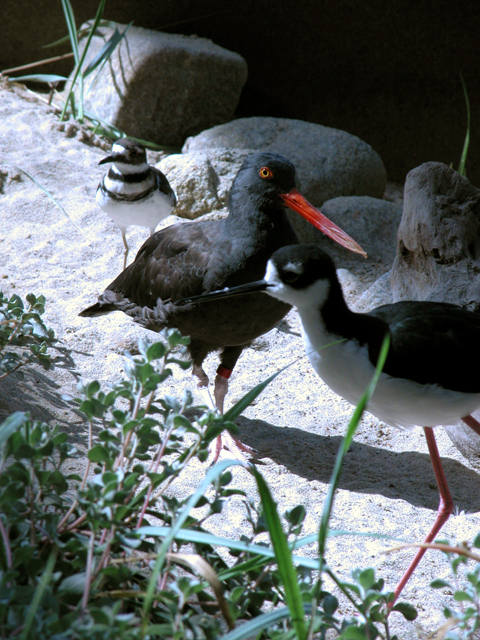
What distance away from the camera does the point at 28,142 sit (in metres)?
5.35

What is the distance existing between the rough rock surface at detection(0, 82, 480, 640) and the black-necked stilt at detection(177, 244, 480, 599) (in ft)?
1.12

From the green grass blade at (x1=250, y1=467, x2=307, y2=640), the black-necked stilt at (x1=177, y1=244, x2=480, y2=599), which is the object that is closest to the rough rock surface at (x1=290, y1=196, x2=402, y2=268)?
the black-necked stilt at (x1=177, y1=244, x2=480, y2=599)

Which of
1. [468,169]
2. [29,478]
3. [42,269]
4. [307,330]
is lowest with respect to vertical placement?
[468,169]

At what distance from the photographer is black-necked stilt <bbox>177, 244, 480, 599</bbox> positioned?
200 centimetres

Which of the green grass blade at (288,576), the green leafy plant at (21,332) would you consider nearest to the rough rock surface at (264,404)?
the green leafy plant at (21,332)

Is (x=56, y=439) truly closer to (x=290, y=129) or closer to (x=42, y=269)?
(x=42, y=269)

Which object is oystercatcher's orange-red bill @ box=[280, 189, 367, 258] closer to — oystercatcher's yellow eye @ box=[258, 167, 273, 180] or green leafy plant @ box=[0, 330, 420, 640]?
oystercatcher's yellow eye @ box=[258, 167, 273, 180]

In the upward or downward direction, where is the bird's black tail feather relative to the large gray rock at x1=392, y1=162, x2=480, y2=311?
downward

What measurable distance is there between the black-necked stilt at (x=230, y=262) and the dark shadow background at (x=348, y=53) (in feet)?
14.1

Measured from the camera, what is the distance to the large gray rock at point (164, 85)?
19.9ft

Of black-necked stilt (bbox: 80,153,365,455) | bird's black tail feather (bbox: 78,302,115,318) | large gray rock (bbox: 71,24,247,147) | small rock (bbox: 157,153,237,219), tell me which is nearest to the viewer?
black-necked stilt (bbox: 80,153,365,455)

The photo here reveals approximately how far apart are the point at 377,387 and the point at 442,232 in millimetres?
1520

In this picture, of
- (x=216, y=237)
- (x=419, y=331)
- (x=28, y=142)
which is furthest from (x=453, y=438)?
(x=28, y=142)

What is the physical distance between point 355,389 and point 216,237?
1.31 m
